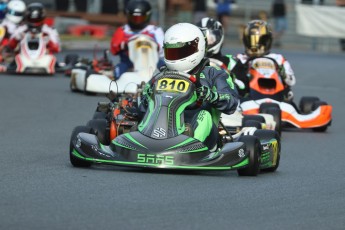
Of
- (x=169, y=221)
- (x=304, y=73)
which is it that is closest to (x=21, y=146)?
(x=169, y=221)

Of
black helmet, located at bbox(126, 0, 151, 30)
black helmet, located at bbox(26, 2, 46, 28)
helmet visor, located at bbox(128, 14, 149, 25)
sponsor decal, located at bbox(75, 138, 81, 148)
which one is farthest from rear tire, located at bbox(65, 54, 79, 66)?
sponsor decal, located at bbox(75, 138, 81, 148)

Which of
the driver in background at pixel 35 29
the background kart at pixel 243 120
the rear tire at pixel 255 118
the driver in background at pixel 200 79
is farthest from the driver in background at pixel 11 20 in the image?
the driver in background at pixel 200 79

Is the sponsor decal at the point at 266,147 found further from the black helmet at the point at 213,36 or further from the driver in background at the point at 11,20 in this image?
the driver in background at the point at 11,20

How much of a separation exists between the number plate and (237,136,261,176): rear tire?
596mm

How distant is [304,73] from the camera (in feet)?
86.6

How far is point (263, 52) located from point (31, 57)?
23.8 feet

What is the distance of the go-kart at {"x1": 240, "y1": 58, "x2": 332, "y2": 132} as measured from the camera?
1448 cm

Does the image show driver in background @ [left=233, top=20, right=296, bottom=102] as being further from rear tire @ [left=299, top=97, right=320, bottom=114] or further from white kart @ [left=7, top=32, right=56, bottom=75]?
white kart @ [left=7, top=32, right=56, bottom=75]

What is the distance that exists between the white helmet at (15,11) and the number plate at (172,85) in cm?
1412

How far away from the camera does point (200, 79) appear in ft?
32.6

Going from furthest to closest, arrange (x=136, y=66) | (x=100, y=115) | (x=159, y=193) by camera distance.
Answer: (x=136, y=66)
(x=100, y=115)
(x=159, y=193)

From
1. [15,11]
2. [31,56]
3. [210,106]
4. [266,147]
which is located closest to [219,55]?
[210,106]

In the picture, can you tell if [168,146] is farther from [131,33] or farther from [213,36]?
[131,33]

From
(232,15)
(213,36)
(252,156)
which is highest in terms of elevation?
(252,156)
